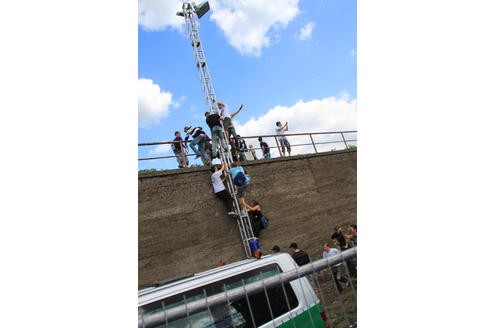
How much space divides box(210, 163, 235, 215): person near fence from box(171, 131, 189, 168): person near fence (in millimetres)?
963

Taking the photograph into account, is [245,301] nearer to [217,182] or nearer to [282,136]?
[217,182]

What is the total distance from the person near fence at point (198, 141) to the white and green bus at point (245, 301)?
20.1 ft

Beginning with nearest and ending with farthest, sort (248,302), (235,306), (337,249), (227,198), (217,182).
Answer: (248,302) < (235,306) < (217,182) < (227,198) < (337,249)

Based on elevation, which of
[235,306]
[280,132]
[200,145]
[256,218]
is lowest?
[235,306]

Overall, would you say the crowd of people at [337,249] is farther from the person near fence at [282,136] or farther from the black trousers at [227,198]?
the person near fence at [282,136]

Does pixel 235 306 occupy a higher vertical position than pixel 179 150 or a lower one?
lower

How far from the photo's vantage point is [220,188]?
877cm

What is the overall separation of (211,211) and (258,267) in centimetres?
544

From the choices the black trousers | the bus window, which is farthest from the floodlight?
the bus window

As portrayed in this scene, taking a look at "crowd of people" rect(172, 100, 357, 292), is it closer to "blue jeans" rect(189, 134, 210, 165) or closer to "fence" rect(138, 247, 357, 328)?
"blue jeans" rect(189, 134, 210, 165)

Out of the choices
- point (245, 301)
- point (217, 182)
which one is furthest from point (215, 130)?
point (245, 301)

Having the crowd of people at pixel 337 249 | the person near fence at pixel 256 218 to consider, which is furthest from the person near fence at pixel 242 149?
the crowd of people at pixel 337 249

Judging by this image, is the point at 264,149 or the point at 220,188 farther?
the point at 264,149

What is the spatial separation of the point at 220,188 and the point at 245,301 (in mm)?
6282
